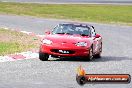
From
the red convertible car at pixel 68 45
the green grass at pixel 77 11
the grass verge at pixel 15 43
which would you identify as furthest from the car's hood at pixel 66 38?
the green grass at pixel 77 11

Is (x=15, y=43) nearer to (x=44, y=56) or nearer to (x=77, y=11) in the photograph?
(x=44, y=56)

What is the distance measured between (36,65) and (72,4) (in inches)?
1837

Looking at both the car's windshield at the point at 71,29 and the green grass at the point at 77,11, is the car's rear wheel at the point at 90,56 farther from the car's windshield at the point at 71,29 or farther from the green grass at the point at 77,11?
the green grass at the point at 77,11

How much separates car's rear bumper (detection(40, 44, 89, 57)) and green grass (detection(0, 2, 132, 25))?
2783cm

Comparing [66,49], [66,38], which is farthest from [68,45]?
[66,38]

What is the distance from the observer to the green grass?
165ft

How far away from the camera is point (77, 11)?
5597cm

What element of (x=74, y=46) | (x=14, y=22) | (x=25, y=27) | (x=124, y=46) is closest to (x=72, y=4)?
(x=14, y=22)

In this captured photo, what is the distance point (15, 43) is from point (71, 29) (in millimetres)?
5935

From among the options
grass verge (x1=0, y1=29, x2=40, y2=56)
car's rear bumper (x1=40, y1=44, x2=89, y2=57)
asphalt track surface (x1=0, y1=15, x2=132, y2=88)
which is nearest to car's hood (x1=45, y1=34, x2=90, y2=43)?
car's rear bumper (x1=40, y1=44, x2=89, y2=57)

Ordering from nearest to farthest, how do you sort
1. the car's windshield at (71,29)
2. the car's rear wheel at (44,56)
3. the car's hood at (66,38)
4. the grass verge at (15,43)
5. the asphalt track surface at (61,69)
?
1. the asphalt track surface at (61,69)
2. the car's rear wheel at (44,56)
3. the car's hood at (66,38)
4. the car's windshield at (71,29)
5. the grass verge at (15,43)

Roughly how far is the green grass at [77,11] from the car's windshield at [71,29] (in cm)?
2618

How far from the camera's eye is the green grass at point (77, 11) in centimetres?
5016

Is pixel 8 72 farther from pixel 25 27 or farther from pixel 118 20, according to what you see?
pixel 118 20
